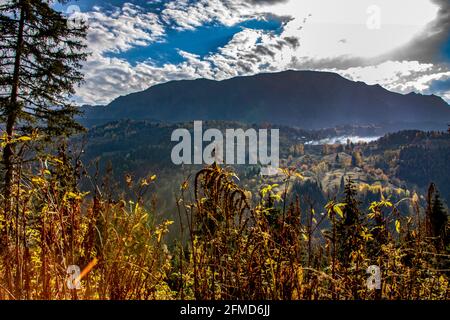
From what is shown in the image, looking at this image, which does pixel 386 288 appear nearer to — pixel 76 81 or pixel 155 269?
pixel 155 269

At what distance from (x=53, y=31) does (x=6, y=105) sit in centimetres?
457

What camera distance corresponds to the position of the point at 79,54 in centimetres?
2109

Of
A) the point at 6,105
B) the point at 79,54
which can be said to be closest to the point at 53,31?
the point at 79,54

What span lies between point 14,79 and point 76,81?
3.40m

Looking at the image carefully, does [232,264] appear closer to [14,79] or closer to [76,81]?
[14,79]

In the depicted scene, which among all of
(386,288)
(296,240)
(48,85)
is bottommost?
(386,288)

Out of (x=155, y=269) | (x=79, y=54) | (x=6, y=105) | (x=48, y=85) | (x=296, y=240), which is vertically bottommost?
(x=155, y=269)

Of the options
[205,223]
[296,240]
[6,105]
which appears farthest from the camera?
[6,105]

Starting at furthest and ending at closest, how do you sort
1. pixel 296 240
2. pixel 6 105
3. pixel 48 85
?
1. pixel 48 85
2. pixel 6 105
3. pixel 296 240

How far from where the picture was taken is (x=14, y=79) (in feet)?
58.1
